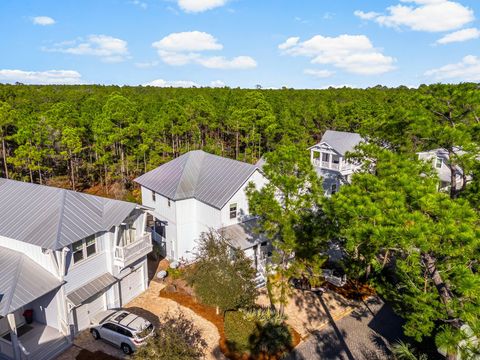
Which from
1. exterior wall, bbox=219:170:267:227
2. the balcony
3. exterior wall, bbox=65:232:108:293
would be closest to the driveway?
exterior wall, bbox=219:170:267:227

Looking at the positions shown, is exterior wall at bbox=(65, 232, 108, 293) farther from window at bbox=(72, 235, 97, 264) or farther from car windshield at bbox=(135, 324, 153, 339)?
car windshield at bbox=(135, 324, 153, 339)

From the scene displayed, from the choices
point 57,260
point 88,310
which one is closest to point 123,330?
point 88,310

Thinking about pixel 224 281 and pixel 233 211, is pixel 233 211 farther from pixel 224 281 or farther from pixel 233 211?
pixel 224 281

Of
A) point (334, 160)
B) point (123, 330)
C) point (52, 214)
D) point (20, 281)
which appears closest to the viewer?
point (20, 281)

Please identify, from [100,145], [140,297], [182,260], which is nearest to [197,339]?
[140,297]

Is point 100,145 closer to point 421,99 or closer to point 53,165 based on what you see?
point 53,165

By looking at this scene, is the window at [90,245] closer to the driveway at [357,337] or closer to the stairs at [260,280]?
the stairs at [260,280]

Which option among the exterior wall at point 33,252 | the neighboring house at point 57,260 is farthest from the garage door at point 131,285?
the exterior wall at point 33,252
